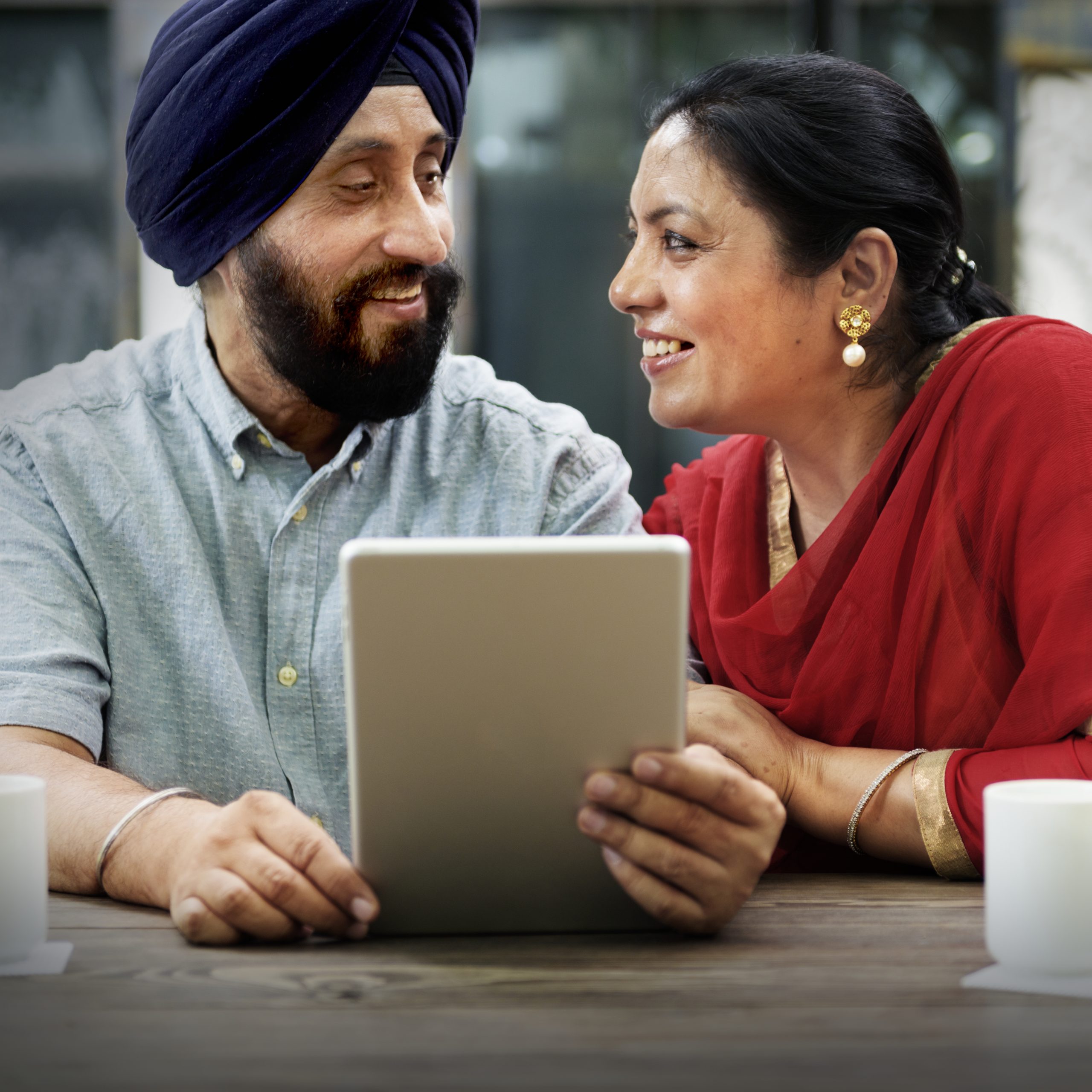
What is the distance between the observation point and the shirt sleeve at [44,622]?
4.92 feet

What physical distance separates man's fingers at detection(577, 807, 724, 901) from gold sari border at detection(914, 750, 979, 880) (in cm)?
41

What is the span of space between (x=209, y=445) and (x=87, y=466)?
0.16 metres

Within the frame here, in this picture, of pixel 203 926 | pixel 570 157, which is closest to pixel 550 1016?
pixel 203 926

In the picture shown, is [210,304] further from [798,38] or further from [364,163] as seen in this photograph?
[798,38]

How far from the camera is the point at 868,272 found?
1843 millimetres

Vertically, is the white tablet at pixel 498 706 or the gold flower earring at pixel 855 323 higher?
the gold flower earring at pixel 855 323

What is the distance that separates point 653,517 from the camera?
6.76 ft

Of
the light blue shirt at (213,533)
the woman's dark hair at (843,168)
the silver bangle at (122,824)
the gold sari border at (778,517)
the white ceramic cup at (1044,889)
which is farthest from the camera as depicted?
the gold sari border at (778,517)

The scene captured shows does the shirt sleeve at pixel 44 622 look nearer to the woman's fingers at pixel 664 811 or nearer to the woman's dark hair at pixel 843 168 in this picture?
→ the woman's fingers at pixel 664 811

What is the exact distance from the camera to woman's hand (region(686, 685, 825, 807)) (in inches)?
60.2

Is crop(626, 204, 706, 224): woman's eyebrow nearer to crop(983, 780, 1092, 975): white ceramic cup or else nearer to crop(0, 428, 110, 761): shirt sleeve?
crop(0, 428, 110, 761): shirt sleeve

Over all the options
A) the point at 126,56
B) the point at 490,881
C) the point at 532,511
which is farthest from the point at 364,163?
the point at 126,56

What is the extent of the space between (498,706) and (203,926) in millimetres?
304

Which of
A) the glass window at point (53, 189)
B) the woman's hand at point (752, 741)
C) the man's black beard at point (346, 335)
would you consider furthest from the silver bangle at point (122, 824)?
the glass window at point (53, 189)
